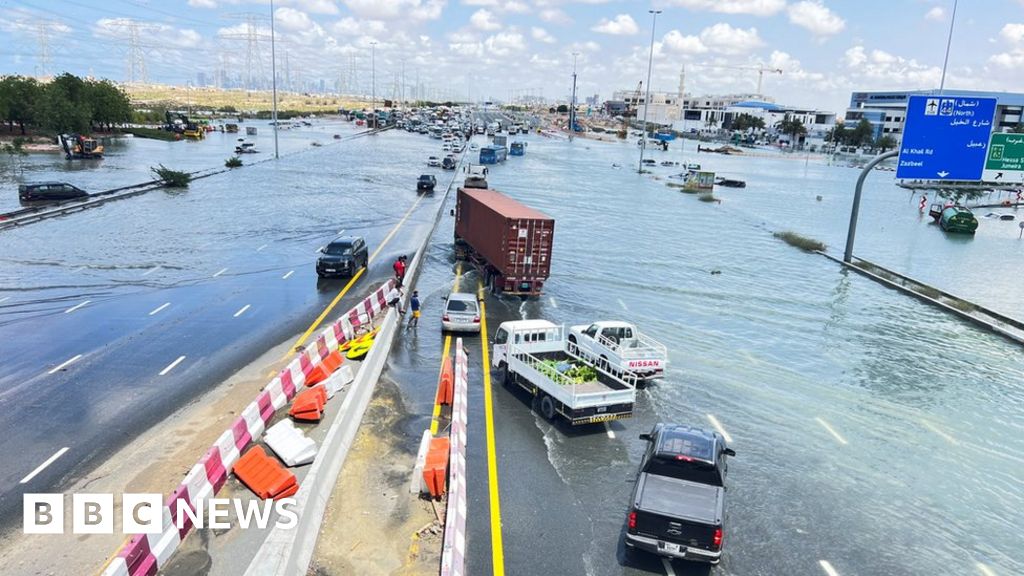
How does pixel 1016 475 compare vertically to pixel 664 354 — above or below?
below

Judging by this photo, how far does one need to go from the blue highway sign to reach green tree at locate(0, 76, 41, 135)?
11414 centimetres

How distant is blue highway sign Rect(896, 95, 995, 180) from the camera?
34.3 metres

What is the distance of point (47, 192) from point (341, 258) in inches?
1326

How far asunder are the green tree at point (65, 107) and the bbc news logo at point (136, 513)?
347ft

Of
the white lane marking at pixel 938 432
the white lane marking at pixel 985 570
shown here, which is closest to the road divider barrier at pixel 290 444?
the white lane marking at pixel 985 570

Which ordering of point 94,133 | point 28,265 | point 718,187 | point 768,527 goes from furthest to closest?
point 94,133
point 718,187
point 28,265
point 768,527

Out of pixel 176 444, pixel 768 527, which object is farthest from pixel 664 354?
pixel 176 444

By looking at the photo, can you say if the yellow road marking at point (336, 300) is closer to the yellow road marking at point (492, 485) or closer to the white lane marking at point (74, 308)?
the yellow road marking at point (492, 485)

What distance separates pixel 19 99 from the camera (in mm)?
98688

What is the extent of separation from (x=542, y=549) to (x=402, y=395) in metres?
7.83

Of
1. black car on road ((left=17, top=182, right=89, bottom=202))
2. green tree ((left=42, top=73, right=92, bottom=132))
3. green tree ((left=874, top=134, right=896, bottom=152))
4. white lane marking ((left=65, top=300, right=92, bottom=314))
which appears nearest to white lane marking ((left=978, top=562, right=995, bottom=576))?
white lane marking ((left=65, top=300, right=92, bottom=314))

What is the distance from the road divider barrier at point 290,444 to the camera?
1374cm

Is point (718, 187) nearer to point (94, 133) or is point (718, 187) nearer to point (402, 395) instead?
point (402, 395)

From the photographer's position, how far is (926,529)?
536 inches
